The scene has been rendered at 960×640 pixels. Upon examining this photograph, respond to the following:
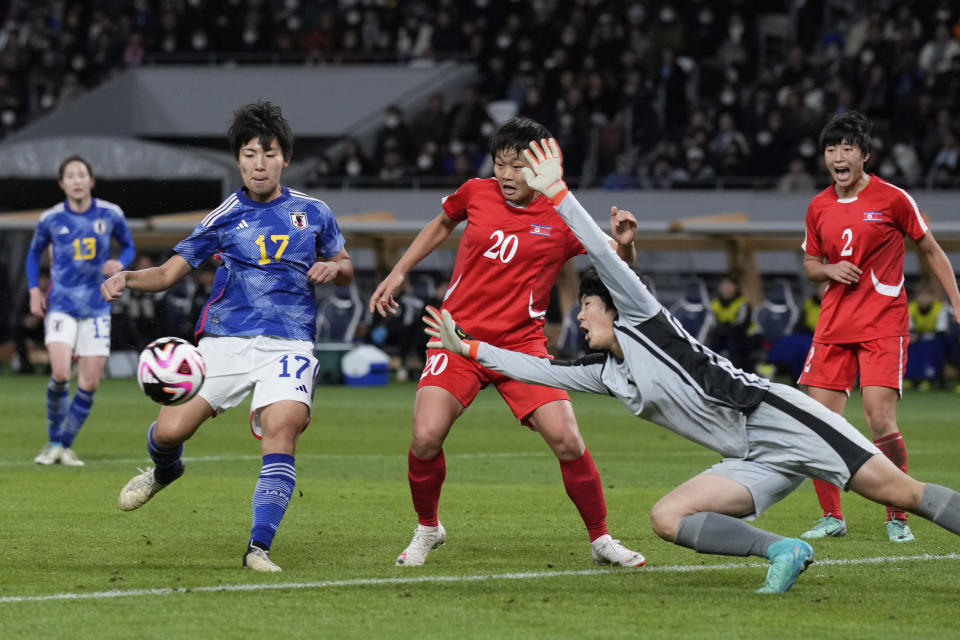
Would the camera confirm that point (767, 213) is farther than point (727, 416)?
Yes

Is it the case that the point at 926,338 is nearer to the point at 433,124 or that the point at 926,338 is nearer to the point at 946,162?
the point at 946,162

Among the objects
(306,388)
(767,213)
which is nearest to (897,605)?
(306,388)

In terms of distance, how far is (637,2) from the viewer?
31109mm

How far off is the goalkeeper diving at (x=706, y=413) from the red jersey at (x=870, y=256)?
7.77 feet

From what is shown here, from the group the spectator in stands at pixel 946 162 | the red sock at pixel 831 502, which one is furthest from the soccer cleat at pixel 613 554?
the spectator in stands at pixel 946 162

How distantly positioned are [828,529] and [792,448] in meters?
2.40

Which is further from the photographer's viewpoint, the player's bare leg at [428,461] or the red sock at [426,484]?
the red sock at [426,484]

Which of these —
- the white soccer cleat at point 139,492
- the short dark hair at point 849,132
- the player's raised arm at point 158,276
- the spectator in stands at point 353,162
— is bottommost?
the spectator in stands at point 353,162

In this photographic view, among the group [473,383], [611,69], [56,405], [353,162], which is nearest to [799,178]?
[611,69]

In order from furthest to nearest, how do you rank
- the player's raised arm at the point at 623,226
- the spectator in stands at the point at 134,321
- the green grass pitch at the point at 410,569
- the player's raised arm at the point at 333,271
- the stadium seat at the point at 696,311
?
1. the spectator in stands at the point at 134,321
2. the stadium seat at the point at 696,311
3. the player's raised arm at the point at 333,271
4. the player's raised arm at the point at 623,226
5. the green grass pitch at the point at 410,569

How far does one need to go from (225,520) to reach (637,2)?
77.6 feet

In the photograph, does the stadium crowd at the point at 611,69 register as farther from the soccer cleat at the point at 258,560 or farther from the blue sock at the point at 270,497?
the soccer cleat at the point at 258,560

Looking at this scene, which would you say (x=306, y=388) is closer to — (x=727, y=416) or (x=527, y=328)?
(x=527, y=328)

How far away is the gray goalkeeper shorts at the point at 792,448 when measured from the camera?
639 cm
